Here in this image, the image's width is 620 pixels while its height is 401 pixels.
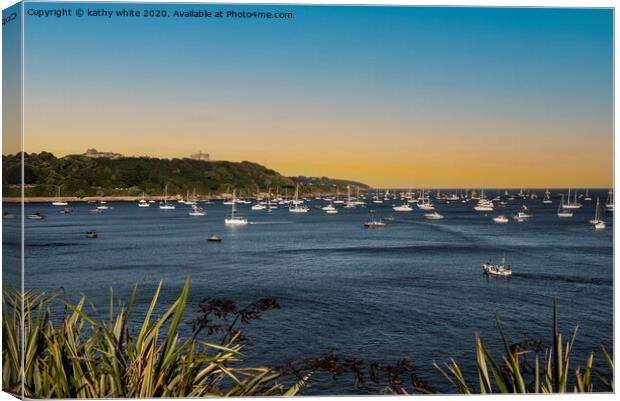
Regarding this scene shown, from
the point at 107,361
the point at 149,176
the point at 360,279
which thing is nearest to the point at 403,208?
the point at 360,279

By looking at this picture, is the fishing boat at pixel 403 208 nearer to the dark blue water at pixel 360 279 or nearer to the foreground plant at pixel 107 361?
the dark blue water at pixel 360 279

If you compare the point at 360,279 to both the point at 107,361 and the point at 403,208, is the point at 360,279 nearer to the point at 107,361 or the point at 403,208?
the point at 107,361

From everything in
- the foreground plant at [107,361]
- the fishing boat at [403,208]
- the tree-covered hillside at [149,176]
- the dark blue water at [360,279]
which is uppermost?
the tree-covered hillside at [149,176]

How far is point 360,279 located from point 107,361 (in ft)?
69.5

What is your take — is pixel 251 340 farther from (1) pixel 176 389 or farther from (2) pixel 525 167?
(1) pixel 176 389

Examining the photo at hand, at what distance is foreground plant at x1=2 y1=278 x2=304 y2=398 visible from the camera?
4156mm

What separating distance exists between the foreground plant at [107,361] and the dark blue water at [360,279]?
28.2 feet

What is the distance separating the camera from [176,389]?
4.63m

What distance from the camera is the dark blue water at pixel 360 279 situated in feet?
55.5

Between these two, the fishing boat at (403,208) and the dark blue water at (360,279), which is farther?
the fishing boat at (403,208)

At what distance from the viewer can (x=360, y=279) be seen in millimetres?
25250

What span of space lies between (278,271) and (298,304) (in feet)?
24.0

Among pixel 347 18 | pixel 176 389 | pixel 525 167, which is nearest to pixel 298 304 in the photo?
pixel 525 167

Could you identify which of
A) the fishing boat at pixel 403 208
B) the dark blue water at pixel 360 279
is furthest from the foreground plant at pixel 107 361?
the fishing boat at pixel 403 208
